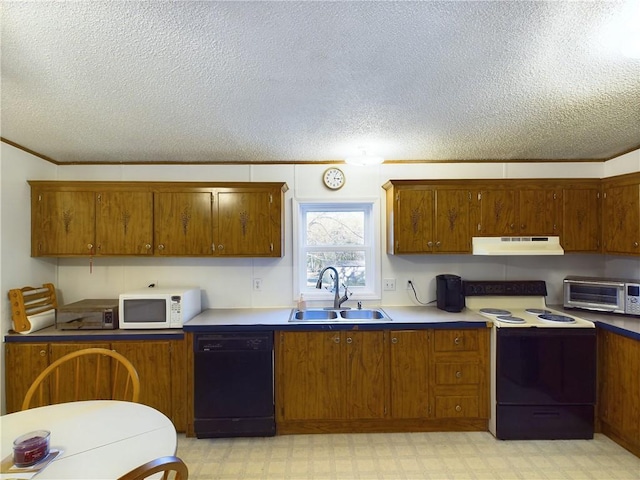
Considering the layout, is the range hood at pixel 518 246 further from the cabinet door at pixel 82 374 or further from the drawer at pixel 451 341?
the cabinet door at pixel 82 374

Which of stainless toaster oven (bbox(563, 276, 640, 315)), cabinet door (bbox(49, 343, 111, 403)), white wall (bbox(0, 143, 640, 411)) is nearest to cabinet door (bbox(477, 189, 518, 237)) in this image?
white wall (bbox(0, 143, 640, 411))

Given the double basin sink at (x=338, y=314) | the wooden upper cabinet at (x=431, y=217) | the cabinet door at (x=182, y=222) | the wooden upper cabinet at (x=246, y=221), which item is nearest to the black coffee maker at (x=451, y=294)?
the wooden upper cabinet at (x=431, y=217)

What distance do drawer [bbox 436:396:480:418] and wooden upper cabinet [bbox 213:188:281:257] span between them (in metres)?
1.91

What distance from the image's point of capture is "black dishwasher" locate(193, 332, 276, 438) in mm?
2457

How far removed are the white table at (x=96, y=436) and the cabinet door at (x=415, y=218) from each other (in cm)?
222

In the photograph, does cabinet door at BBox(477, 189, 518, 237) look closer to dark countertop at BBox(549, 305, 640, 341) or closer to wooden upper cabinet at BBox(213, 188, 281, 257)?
dark countertop at BBox(549, 305, 640, 341)

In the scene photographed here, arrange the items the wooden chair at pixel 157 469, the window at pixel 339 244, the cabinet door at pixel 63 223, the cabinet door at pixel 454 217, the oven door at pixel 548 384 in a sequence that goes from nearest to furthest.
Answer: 1. the wooden chair at pixel 157 469
2. the oven door at pixel 548 384
3. the cabinet door at pixel 63 223
4. the cabinet door at pixel 454 217
5. the window at pixel 339 244

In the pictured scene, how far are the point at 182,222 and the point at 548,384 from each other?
334 cm

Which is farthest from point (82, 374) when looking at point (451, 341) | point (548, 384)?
point (548, 384)

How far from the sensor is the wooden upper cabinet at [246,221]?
9.29 ft

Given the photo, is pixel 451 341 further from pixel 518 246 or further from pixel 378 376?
pixel 518 246

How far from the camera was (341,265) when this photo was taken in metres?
3.22

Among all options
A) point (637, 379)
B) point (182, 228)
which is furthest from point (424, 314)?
point (182, 228)

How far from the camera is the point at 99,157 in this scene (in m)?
2.92
